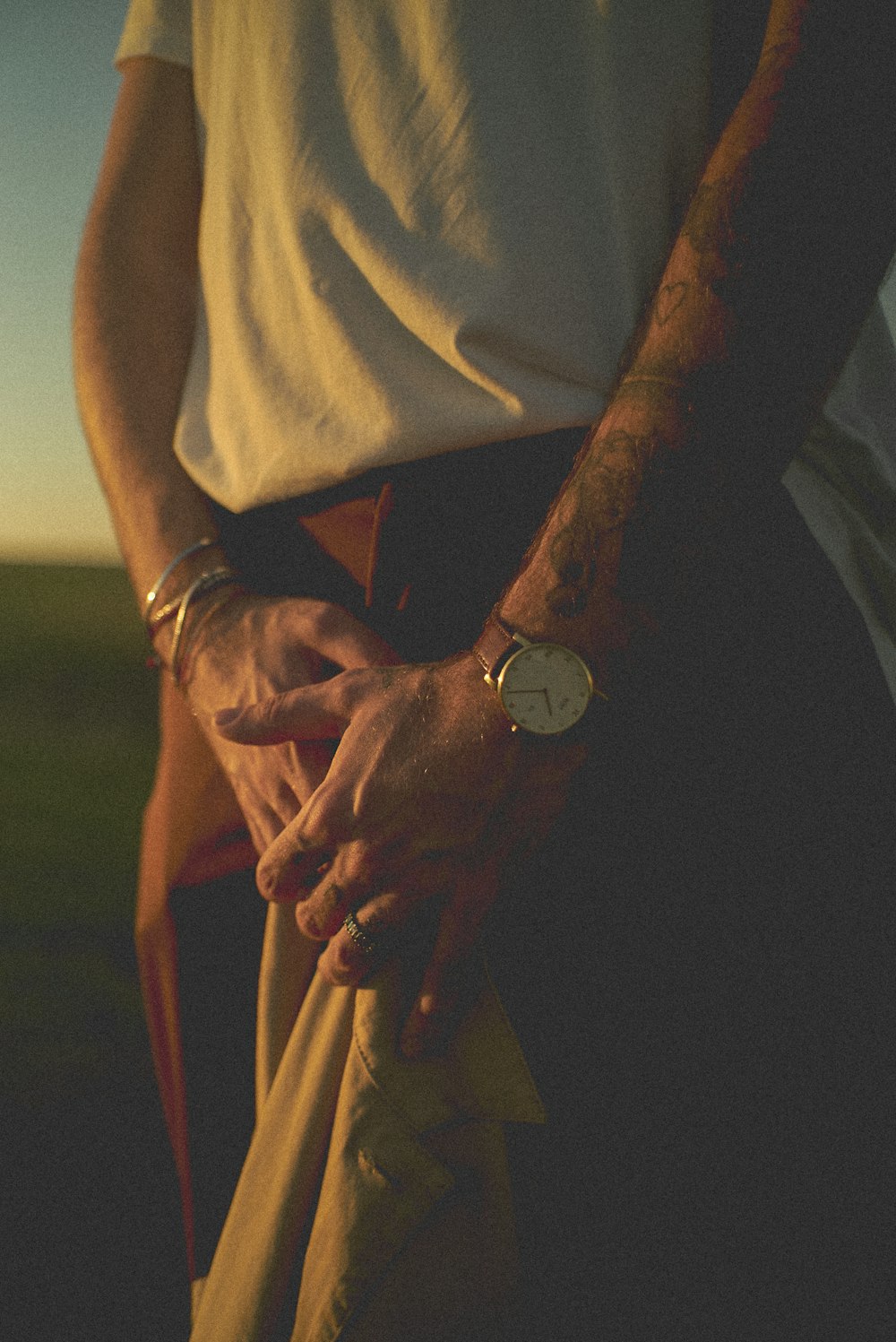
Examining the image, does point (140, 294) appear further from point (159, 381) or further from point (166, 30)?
point (166, 30)

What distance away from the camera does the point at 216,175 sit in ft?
3.59

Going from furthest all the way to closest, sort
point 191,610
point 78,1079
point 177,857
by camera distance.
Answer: point 78,1079, point 177,857, point 191,610

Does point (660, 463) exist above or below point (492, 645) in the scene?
above

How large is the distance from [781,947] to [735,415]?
0.50 metres

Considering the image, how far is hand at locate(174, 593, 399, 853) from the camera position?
3.04 ft

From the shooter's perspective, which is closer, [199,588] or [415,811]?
[415,811]

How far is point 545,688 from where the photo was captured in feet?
2.55

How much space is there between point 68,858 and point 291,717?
14.5 feet

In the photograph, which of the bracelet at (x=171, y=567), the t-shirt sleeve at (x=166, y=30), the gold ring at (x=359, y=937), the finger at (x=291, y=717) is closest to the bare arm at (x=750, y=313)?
the finger at (x=291, y=717)

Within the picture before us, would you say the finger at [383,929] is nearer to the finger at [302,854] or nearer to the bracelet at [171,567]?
the finger at [302,854]

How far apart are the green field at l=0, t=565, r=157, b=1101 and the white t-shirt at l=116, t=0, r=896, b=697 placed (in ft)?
2.69

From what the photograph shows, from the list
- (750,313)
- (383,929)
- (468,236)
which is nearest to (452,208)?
(468,236)

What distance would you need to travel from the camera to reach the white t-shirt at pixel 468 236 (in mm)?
871

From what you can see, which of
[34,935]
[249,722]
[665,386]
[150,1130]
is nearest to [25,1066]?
[150,1130]
